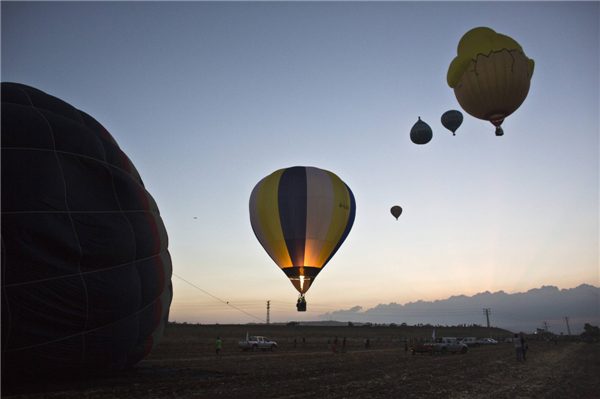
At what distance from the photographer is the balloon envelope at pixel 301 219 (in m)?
19.0

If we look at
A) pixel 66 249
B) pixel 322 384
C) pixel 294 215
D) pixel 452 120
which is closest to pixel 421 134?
pixel 452 120

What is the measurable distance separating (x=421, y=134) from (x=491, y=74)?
8564 millimetres

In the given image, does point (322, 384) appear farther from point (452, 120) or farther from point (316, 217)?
point (452, 120)

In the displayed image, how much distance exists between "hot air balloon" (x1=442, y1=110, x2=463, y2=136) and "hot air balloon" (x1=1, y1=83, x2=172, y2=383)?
1956cm

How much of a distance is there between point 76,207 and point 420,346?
70.4ft

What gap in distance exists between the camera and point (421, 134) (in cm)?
2594

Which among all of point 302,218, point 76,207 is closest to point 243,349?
point 302,218

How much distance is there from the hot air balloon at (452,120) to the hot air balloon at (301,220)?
8787 mm

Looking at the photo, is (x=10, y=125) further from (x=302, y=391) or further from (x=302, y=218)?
(x=302, y=218)

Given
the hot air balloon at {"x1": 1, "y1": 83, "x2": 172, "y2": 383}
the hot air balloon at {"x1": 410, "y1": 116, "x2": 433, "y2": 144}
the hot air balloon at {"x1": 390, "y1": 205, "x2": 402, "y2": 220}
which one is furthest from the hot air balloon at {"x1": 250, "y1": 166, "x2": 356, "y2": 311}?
the hot air balloon at {"x1": 390, "y1": 205, "x2": 402, "y2": 220}

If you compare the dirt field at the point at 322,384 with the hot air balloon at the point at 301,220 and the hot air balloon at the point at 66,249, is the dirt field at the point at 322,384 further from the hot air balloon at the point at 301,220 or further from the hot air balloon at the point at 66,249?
the hot air balloon at the point at 301,220

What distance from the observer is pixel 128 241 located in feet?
31.0

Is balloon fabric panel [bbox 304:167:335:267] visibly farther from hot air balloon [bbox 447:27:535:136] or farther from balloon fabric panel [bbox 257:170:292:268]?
hot air balloon [bbox 447:27:535:136]

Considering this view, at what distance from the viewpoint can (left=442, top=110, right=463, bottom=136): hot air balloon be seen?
23.9 m
